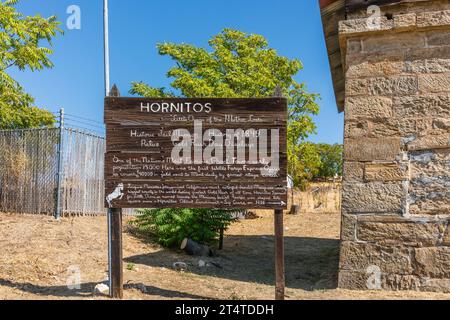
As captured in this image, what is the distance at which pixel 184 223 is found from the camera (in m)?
10.1

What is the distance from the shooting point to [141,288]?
644cm

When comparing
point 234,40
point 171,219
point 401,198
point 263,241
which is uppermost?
point 234,40

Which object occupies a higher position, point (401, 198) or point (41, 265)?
point (401, 198)

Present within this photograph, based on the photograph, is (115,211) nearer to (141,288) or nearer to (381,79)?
(141,288)

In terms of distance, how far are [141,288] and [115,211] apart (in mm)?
1195

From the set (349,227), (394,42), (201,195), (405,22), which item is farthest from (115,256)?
(405,22)

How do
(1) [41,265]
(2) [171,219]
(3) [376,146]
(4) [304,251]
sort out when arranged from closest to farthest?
(3) [376,146]
(1) [41,265]
(2) [171,219]
(4) [304,251]

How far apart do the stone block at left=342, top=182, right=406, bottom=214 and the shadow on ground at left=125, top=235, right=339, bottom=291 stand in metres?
1.12

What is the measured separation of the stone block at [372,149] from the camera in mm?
6136

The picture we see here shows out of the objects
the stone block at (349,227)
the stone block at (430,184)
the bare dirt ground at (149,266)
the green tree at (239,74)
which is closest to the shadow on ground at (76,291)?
the bare dirt ground at (149,266)

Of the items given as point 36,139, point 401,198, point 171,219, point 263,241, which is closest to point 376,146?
point 401,198

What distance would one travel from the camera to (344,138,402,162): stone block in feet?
20.1

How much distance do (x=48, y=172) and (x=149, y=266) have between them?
568cm

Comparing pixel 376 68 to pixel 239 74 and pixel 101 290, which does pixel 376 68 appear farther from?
pixel 239 74
